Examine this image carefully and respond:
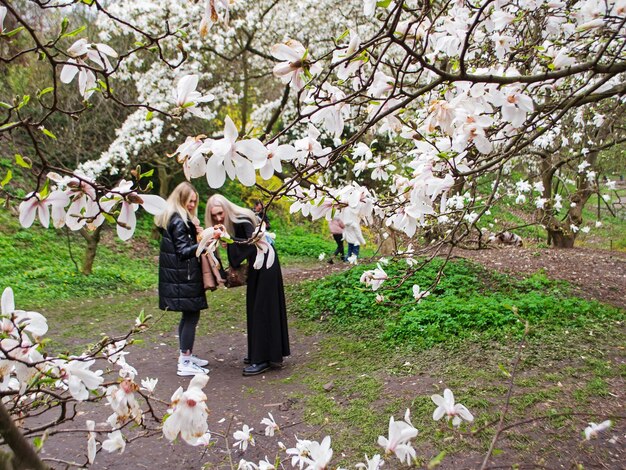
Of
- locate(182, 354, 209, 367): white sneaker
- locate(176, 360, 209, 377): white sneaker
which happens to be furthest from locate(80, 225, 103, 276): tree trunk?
locate(176, 360, 209, 377): white sneaker

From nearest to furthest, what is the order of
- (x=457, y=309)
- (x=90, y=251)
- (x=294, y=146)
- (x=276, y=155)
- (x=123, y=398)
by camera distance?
(x=123, y=398) < (x=276, y=155) < (x=294, y=146) < (x=457, y=309) < (x=90, y=251)

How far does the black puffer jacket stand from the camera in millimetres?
4180

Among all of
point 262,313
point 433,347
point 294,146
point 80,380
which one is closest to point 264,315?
point 262,313

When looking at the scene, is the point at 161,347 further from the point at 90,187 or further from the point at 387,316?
the point at 90,187

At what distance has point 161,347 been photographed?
18.3 ft

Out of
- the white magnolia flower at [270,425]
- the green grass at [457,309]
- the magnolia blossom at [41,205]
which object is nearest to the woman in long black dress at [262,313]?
the green grass at [457,309]

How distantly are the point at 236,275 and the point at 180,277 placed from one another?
480 millimetres

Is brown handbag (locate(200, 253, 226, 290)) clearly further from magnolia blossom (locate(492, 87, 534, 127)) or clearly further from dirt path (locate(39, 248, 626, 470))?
magnolia blossom (locate(492, 87, 534, 127))

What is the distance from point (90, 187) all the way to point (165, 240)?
311cm

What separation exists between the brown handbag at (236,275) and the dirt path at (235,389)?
2.81 feet

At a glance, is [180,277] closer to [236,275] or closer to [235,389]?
[236,275]

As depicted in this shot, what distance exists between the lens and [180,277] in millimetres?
4211

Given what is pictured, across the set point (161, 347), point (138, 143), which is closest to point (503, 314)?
point (161, 347)

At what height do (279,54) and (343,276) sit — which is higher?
(279,54)
